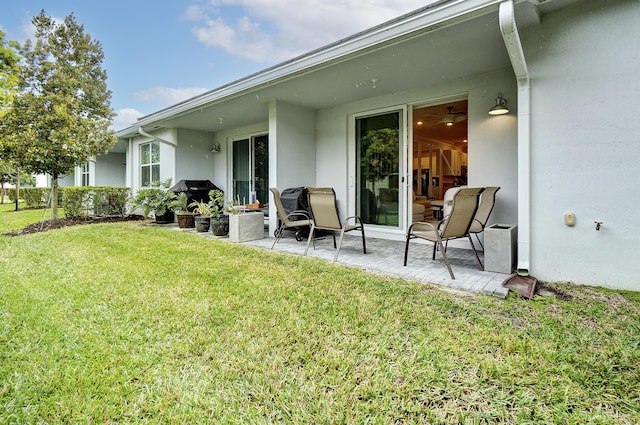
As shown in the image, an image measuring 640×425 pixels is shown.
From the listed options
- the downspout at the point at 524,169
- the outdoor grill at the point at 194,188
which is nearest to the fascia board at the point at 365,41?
the downspout at the point at 524,169

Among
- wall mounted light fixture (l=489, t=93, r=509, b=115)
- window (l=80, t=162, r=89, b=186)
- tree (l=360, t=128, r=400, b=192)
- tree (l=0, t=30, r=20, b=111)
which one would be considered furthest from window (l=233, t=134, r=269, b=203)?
window (l=80, t=162, r=89, b=186)

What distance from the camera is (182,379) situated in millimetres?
1639

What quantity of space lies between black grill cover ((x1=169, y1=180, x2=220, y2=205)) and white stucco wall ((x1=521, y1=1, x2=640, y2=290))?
7421mm

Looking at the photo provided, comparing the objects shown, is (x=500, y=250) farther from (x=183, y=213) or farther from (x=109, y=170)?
(x=109, y=170)

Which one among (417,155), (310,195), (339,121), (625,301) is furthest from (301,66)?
(417,155)

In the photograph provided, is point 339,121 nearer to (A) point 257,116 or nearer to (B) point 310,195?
(A) point 257,116

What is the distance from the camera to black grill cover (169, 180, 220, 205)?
8133mm

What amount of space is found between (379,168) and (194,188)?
5165 mm

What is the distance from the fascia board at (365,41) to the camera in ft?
9.85

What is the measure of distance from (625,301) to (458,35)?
3.05m

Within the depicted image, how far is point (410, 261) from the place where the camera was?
13.5ft

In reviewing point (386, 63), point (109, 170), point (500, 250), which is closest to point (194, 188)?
point (386, 63)

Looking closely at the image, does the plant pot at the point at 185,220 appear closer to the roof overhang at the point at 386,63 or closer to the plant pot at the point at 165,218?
the plant pot at the point at 165,218

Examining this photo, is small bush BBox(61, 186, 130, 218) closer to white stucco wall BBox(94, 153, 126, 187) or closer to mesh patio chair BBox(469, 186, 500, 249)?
white stucco wall BBox(94, 153, 126, 187)
